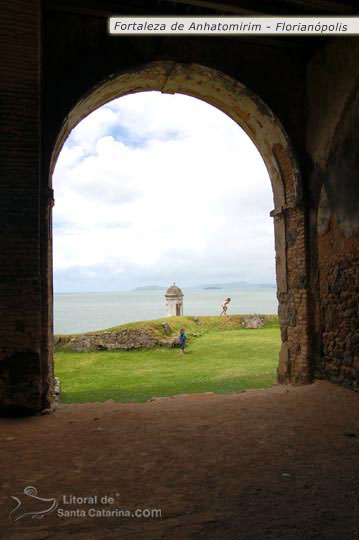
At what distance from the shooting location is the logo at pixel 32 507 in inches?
103

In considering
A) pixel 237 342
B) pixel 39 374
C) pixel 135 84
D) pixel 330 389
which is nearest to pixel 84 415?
pixel 39 374

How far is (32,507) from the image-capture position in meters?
2.71

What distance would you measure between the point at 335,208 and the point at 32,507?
5.60 meters

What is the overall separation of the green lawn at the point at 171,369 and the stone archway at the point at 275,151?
2093mm

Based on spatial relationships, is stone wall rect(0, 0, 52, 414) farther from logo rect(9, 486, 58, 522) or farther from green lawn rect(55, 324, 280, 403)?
green lawn rect(55, 324, 280, 403)

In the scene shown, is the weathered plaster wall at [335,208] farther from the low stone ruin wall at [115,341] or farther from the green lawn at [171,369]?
the low stone ruin wall at [115,341]

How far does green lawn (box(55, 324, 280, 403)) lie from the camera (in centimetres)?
872

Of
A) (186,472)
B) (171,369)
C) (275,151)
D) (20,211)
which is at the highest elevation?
(275,151)

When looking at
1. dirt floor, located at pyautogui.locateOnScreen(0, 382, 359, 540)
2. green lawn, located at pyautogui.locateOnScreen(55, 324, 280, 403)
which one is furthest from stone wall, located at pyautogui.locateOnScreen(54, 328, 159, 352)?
dirt floor, located at pyautogui.locateOnScreen(0, 382, 359, 540)

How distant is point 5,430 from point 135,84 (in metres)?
5.74

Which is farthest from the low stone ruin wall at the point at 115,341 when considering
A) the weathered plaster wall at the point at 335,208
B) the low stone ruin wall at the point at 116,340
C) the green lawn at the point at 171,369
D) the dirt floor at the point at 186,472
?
the dirt floor at the point at 186,472

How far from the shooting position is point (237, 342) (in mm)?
14641

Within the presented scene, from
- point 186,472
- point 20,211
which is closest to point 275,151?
point 20,211

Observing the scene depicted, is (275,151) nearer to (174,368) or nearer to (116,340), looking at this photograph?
(174,368)
